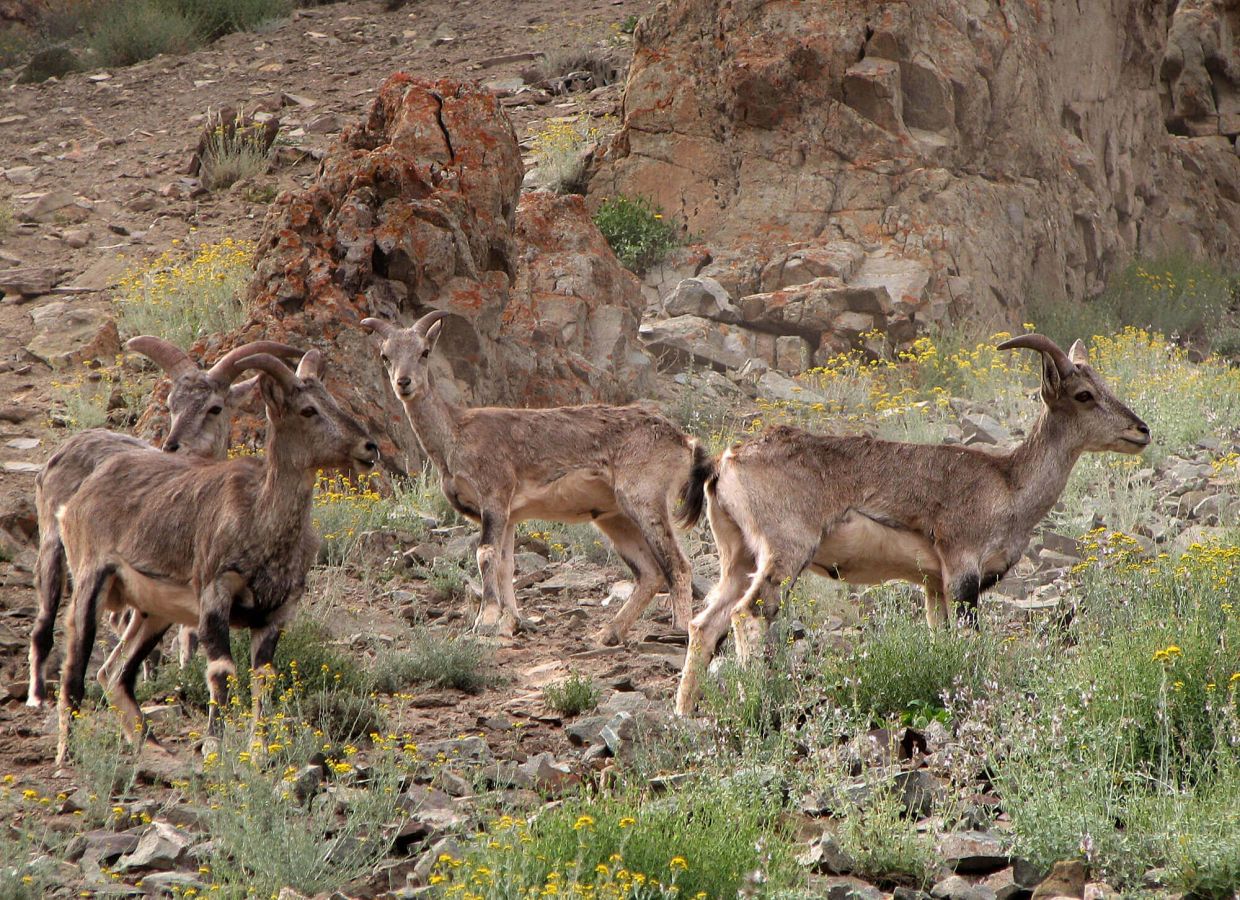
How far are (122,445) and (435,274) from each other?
5408 millimetres

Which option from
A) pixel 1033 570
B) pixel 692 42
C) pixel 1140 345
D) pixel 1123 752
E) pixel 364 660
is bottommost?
pixel 1140 345

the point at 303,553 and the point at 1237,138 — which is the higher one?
the point at 303,553

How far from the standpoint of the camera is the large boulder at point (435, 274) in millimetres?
13438

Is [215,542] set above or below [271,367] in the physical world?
below

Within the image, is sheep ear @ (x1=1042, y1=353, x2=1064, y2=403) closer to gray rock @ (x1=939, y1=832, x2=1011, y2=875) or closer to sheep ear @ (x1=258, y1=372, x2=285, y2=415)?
gray rock @ (x1=939, y1=832, x2=1011, y2=875)

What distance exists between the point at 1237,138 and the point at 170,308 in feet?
59.3

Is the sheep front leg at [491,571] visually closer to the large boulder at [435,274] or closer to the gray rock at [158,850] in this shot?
the large boulder at [435,274]

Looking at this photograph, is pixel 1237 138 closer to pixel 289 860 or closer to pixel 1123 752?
pixel 1123 752

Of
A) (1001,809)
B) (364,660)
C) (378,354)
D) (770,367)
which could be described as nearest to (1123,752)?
(1001,809)

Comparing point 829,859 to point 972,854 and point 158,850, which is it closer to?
point 972,854

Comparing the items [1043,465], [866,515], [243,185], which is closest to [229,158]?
[243,185]

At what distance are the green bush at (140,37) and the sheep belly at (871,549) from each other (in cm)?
2134

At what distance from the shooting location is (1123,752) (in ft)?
19.6

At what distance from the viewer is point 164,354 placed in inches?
393
